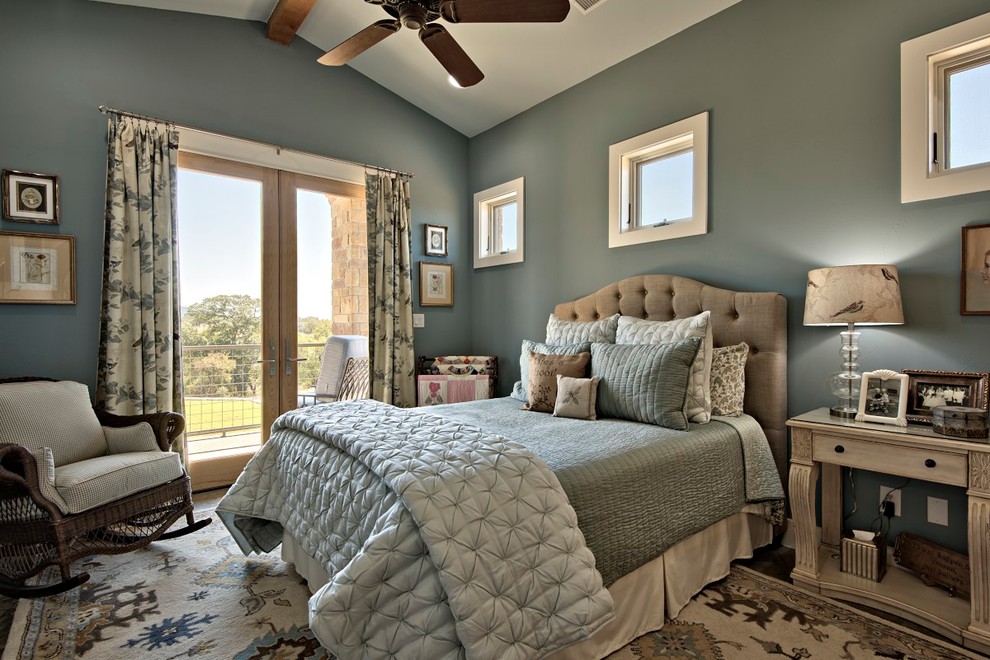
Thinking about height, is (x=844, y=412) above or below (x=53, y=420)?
above

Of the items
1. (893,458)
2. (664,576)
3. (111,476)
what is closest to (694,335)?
(893,458)

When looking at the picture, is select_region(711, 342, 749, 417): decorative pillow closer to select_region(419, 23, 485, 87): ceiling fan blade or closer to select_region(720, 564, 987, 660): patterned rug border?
select_region(720, 564, 987, 660): patterned rug border

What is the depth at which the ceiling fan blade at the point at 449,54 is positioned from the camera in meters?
2.33

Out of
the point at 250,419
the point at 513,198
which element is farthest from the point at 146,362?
the point at 513,198

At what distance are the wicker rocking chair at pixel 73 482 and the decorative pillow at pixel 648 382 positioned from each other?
2269 mm

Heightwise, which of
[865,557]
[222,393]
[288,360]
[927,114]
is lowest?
[865,557]

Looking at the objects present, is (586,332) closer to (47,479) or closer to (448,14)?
(448,14)

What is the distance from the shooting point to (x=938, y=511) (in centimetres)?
220

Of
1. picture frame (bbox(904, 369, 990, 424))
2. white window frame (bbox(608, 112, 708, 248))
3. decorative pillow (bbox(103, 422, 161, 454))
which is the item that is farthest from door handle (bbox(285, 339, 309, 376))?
picture frame (bbox(904, 369, 990, 424))

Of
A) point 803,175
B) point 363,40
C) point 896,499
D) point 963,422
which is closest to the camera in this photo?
point 963,422

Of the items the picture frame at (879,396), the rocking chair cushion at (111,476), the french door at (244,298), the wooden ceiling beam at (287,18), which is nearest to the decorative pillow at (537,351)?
the picture frame at (879,396)

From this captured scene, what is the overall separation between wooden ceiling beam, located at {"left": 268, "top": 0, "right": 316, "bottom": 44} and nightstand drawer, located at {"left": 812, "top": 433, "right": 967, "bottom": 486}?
12.6 ft

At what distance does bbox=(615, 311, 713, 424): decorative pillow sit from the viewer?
7.83ft

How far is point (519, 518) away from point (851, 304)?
5.51ft
